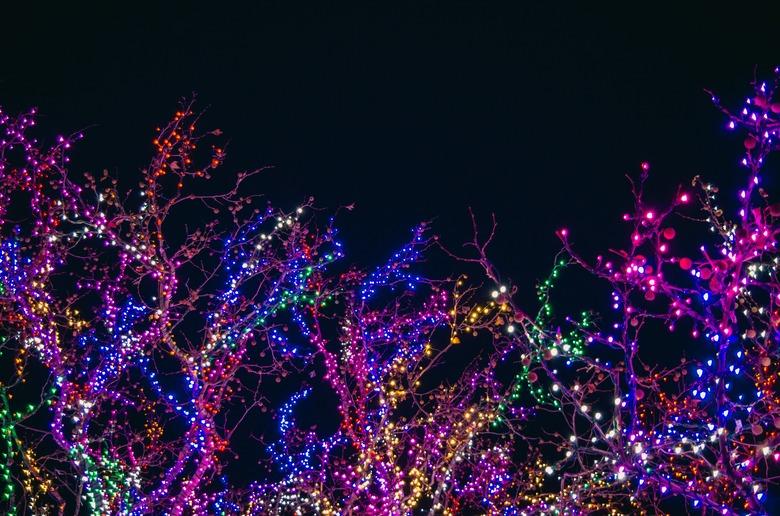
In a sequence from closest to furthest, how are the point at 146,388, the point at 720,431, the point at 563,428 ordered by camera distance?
the point at 720,431
the point at 146,388
the point at 563,428

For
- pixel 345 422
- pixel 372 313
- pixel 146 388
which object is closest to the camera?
pixel 345 422

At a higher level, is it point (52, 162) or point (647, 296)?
point (52, 162)

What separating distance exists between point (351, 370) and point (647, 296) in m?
6.14

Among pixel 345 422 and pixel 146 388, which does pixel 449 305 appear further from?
pixel 146 388

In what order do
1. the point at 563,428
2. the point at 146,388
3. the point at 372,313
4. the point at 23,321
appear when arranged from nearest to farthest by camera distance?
the point at 23,321, the point at 372,313, the point at 146,388, the point at 563,428

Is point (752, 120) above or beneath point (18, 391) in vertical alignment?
beneath

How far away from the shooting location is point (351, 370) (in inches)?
421

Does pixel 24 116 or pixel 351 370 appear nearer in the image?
pixel 24 116

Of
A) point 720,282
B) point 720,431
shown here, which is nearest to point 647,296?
point 720,282

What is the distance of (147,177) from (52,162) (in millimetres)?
1108

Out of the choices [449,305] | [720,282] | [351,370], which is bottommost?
[720,282]

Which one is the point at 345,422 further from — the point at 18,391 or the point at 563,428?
the point at 563,428

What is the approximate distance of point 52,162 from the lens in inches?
320

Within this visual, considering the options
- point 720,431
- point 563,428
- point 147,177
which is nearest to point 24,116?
point 147,177
